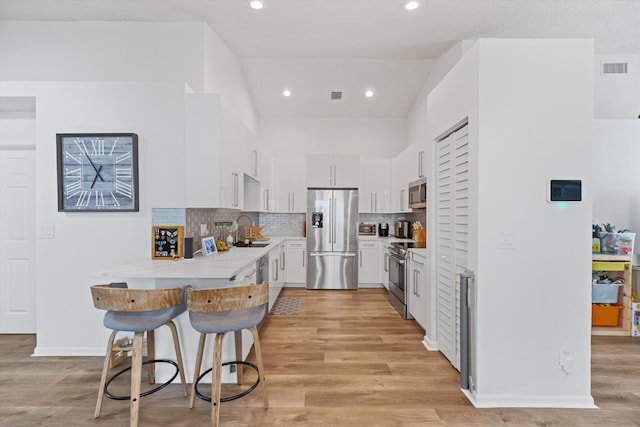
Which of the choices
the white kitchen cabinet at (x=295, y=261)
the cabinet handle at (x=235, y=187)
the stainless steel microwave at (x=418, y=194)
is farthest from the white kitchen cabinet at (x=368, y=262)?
the cabinet handle at (x=235, y=187)

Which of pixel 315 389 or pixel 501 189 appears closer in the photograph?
pixel 501 189

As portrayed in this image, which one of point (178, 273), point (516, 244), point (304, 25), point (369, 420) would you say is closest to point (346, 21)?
point (304, 25)

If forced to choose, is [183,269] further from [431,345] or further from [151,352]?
[431,345]

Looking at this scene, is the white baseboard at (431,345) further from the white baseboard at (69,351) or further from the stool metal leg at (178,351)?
the white baseboard at (69,351)

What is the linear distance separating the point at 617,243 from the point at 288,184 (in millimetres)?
4742

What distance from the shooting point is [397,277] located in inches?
170

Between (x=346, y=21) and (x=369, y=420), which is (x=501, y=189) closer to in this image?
(x=369, y=420)

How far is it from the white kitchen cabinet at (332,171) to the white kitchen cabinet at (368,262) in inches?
44.0

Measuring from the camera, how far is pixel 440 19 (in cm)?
344

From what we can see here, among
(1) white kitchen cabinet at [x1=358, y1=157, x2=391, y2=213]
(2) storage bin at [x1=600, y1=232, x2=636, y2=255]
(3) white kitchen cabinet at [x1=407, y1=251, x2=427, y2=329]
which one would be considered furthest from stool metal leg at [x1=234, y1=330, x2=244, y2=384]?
(2) storage bin at [x1=600, y1=232, x2=636, y2=255]

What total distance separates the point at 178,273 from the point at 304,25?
10.1 ft

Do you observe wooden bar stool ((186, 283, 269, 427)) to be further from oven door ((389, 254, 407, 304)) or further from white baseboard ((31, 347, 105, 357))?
oven door ((389, 254, 407, 304))

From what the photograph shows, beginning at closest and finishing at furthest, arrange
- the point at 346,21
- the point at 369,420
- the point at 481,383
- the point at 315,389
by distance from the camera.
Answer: the point at 369,420
the point at 481,383
the point at 315,389
the point at 346,21

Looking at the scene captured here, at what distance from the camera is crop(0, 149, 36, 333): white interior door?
11.0 ft
